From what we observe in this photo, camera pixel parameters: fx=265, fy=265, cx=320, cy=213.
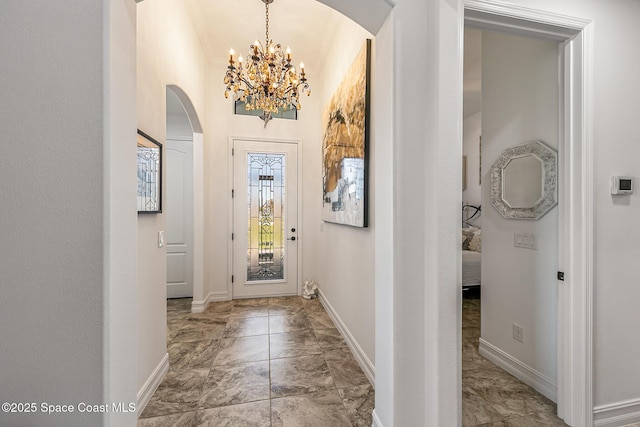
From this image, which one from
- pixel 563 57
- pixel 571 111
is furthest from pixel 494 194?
pixel 563 57

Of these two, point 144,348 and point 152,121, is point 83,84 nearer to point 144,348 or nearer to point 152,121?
point 152,121

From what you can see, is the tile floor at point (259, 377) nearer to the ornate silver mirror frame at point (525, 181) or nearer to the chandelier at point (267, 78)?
the ornate silver mirror frame at point (525, 181)

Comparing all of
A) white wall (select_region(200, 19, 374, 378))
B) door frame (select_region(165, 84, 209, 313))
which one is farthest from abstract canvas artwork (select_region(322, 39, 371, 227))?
door frame (select_region(165, 84, 209, 313))

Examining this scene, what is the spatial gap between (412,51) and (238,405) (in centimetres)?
239

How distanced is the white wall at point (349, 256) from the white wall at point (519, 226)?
116 cm

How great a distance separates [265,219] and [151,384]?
254 centimetres

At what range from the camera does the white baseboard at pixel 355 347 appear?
203 cm

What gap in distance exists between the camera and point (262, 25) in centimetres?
307


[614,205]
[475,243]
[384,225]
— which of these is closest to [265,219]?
[384,225]

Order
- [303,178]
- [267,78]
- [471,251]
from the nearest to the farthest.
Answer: [267,78] → [471,251] → [303,178]

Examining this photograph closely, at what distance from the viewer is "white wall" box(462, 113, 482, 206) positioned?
4.95m

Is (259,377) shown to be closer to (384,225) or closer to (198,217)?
(384,225)

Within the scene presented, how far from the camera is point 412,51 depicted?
4.33 ft

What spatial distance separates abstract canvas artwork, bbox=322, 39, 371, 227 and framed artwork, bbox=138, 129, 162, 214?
1.59 meters
